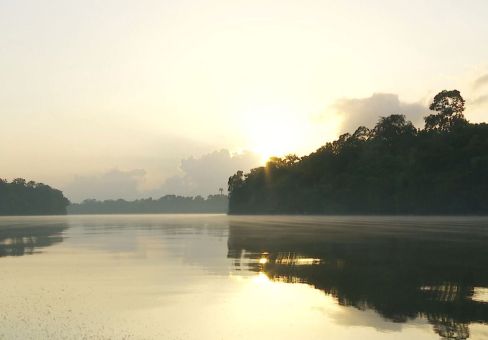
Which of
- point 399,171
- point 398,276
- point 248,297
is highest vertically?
point 399,171

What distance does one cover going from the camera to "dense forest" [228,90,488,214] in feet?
343

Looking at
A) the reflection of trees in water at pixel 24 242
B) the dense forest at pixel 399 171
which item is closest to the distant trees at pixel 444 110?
the dense forest at pixel 399 171

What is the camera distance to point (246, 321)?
11.3 meters

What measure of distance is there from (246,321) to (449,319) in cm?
444

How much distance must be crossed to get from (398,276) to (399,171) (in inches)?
4452

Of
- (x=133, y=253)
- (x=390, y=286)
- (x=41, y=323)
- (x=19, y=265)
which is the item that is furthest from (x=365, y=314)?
(x=133, y=253)

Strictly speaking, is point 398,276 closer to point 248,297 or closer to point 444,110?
point 248,297

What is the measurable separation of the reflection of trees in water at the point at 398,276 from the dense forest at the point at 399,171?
264 feet

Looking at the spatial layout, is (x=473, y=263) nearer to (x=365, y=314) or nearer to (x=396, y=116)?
(x=365, y=314)

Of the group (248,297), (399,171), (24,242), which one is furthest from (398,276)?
(399,171)

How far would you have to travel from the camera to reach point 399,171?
12594 cm

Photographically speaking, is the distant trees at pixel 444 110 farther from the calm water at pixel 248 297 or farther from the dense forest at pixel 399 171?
the calm water at pixel 248 297

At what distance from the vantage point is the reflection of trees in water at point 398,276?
1193 centimetres

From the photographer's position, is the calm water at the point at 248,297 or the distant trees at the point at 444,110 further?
the distant trees at the point at 444,110
